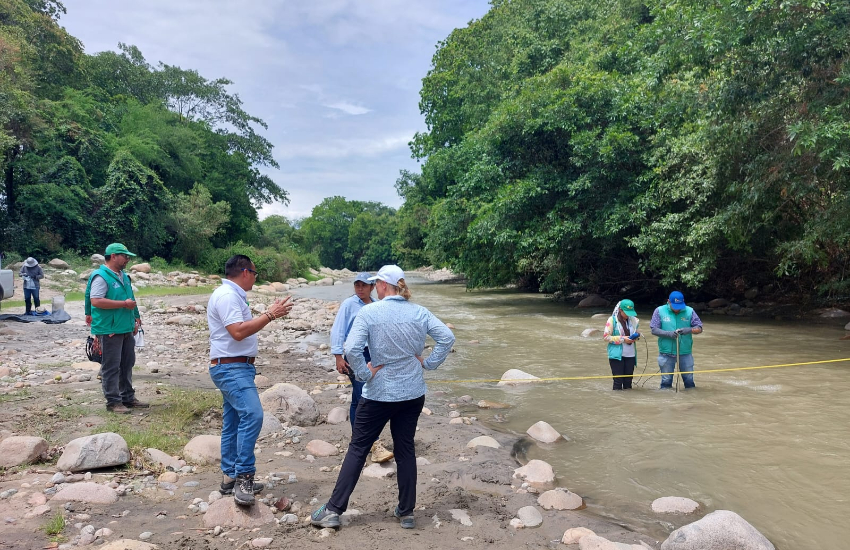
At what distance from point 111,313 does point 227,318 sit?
2.95m

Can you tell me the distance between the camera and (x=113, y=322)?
A: 20.5ft

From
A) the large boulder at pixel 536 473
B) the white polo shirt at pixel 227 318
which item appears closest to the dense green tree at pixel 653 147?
the large boulder at pixel 536 473

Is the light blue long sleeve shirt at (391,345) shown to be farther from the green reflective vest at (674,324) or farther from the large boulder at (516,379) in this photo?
the large boulder at (516,379)

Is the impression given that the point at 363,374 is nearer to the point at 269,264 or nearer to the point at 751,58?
the point at 751,58

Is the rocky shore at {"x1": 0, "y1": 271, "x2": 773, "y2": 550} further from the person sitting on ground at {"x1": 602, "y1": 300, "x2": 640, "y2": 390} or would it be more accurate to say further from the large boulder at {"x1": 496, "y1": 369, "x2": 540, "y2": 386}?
the person sitting on ground at {"x1": 602, "y1": 300, "x2": 640, "y2": 390}

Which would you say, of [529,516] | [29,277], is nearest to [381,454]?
[529,516]

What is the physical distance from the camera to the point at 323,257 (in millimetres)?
94688

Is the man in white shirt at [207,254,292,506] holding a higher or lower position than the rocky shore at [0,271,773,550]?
higher

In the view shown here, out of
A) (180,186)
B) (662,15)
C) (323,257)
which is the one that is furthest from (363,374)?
(323,257)

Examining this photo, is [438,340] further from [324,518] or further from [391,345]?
[324,518]

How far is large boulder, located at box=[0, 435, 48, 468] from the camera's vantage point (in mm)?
4625

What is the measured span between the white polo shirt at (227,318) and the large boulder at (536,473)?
269 cm

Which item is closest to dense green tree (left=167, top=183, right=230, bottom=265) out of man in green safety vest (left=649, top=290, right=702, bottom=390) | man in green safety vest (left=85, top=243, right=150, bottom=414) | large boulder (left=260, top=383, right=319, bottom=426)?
man in green safety vest (left=85, top=243, right=150, bottom=414)

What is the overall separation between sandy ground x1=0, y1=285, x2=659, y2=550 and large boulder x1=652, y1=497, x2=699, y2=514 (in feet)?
1.87
